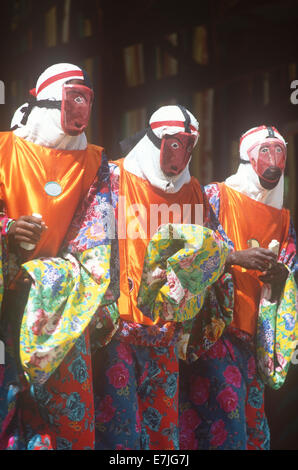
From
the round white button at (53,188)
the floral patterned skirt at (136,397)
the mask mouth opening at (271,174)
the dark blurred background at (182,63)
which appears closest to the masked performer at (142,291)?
the floral patterned skirt at (136,397)

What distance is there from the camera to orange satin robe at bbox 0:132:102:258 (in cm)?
302

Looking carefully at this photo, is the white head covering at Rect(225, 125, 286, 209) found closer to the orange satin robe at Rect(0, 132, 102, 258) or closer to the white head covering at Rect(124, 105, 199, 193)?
the white head covering at Rect(124, 105, 199, 193)

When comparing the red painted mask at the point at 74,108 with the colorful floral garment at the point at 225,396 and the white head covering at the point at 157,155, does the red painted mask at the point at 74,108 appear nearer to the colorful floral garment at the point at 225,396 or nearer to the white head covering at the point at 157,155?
the white head covering at the point at 157,155

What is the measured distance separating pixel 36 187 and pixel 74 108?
0.34 meters

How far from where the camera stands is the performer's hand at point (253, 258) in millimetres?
3639

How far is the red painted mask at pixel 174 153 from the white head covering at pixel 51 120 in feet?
1.31

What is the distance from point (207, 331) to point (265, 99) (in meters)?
2.01

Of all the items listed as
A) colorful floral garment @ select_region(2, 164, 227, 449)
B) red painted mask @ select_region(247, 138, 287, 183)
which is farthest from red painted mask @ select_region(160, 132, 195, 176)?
red painted mask @ select_region(247, 138, 287, 183)

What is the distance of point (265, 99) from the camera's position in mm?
5141

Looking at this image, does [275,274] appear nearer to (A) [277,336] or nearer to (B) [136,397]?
(A) [277,336]

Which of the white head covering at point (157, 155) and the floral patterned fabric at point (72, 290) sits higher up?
the white head covering at point (157, 155)

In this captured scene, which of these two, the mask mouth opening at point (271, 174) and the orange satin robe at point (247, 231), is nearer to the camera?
the orange satin robe at point (247, 231)
